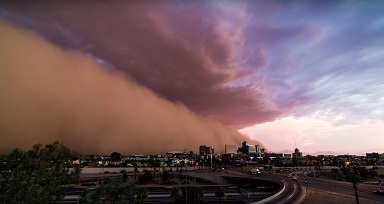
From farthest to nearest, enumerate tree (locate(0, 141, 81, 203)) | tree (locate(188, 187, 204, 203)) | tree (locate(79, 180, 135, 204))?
1. tree (locate(188, 187, 204, 203))
2. tree (locate(0, 141, 81, 203))
3. tree (locate(79, 180, 135, 204))

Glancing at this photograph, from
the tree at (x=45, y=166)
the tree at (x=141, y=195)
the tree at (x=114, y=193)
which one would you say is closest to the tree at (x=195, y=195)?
the tree at (x=141, y=195)

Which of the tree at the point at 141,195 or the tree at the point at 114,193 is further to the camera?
the tree at the point at 141,195

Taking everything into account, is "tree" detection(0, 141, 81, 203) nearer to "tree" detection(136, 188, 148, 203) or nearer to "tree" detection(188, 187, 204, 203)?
"tree" detection(136, 188, 148, 203)

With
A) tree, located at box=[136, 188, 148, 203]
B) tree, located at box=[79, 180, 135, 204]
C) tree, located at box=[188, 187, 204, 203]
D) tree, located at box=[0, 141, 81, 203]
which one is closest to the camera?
tree, located at box=[79, 180, 135, 204]

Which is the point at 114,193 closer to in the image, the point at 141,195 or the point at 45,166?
the point at 45,166

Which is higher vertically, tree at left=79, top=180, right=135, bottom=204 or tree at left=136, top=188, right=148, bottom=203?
tree at left=79, top=180, right=135, bottom=204

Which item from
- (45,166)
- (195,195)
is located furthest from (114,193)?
(195,195)

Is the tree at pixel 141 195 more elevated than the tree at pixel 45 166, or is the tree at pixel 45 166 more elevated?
the tree at pixel 45 166

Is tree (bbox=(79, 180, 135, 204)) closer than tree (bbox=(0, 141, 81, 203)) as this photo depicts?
Yes

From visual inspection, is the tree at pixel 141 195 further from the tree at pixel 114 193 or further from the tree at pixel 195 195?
the tree at pixel 114 193

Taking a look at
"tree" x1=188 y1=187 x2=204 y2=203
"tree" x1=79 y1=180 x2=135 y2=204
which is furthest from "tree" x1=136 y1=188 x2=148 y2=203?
"tree" x1=79 y1=180 x2=135 y2=204

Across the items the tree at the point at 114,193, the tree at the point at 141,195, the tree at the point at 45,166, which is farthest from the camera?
the tree at the point at 141,195
